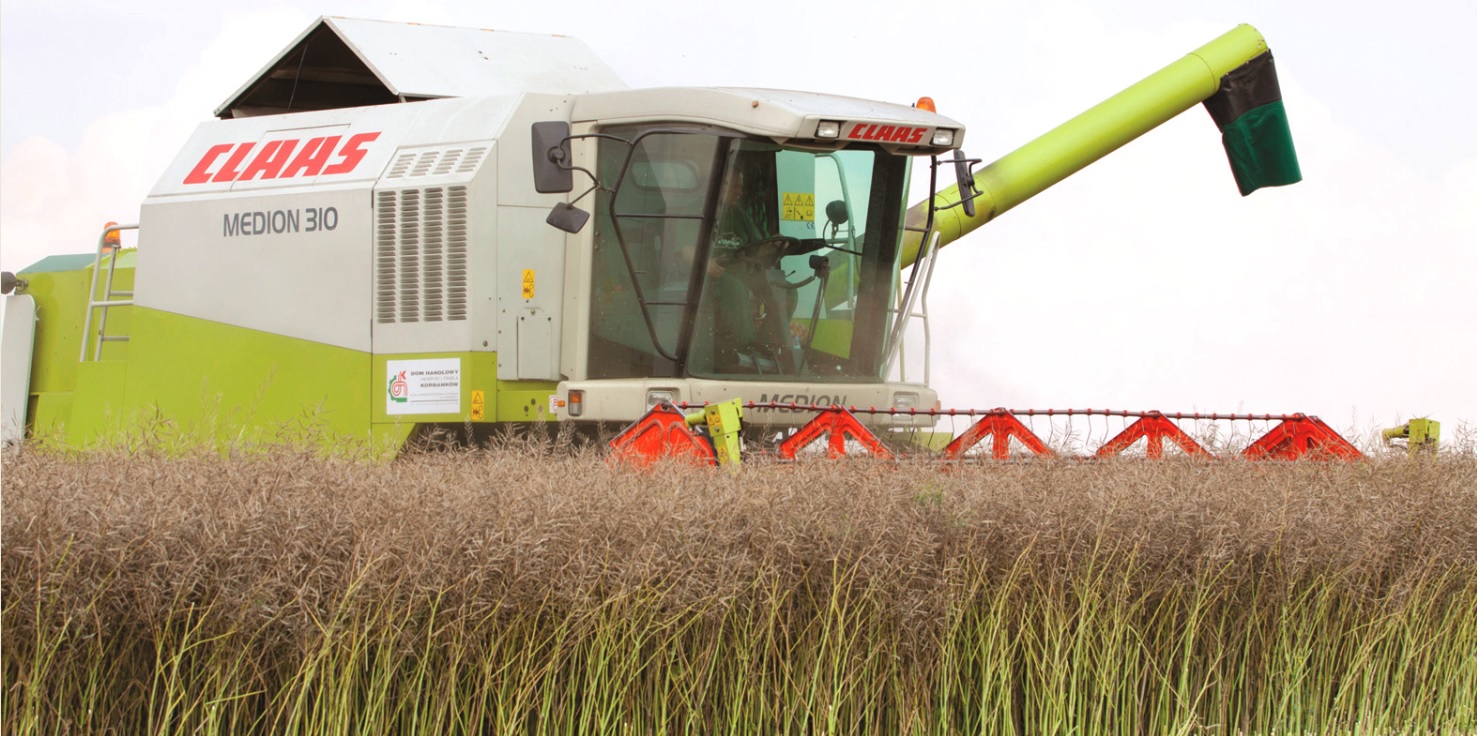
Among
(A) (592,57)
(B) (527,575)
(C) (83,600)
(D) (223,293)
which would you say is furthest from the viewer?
(A) (592,57)

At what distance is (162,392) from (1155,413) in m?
4.74

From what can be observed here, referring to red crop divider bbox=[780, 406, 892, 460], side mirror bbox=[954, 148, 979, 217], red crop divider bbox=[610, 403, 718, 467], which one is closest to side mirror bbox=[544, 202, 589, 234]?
red crop divider bbox=[610, 403, 718, 467]

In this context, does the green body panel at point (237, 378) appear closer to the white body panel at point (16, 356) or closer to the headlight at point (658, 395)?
the white body panel at point (16, 356)

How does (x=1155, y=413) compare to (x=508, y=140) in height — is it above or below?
below

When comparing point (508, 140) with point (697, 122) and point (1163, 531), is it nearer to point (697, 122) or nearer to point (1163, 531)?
point (697, 122)

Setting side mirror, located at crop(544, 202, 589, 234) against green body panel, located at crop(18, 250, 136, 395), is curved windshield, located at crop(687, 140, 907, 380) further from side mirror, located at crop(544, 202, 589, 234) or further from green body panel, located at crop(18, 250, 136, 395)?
green body panel, located at crop(18, 250, 136, 395)

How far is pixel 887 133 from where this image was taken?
6.39 metres

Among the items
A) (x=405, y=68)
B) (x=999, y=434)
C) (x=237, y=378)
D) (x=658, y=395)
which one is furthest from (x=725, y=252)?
(x=237, y=378)

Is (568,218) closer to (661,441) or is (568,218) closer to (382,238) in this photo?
(382,238)

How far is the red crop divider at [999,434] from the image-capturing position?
585 centimetres

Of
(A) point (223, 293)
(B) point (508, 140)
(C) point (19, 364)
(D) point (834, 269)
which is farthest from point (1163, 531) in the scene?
(C) point (19, 364)

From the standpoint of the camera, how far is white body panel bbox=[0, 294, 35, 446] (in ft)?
26.9

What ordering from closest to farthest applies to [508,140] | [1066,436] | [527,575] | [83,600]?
1. [83,600]
2. [527,575]
3. [1066,436]
4. [508,140]

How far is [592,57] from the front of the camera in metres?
8.23
